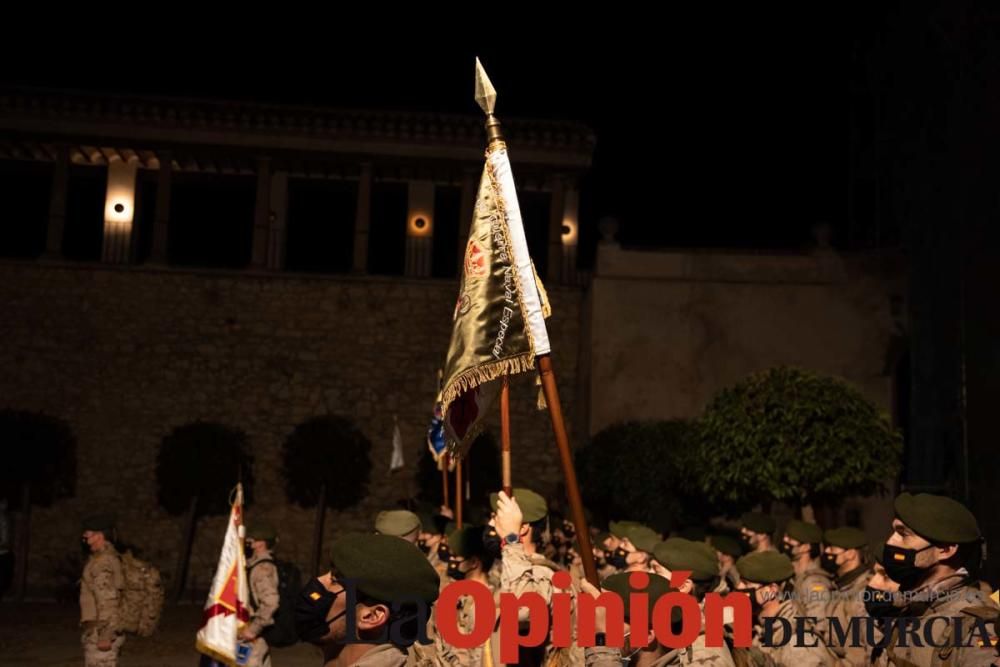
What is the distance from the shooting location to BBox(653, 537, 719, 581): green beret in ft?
14.9

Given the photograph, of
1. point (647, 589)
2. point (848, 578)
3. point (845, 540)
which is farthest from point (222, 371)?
point (647, 589)

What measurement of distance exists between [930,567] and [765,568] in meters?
1.46

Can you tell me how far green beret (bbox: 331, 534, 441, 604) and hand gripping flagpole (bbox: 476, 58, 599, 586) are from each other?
69cm

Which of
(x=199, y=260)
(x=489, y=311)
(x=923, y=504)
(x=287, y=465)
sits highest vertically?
(x=199, y=260)

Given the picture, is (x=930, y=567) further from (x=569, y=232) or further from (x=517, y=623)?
(x=569, y=232)

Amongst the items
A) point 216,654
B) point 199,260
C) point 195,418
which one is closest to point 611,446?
point 195,418

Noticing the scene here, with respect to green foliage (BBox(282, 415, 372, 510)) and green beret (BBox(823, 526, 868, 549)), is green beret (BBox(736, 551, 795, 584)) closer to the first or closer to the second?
green beret (BBox(823, 526, 868, 549))

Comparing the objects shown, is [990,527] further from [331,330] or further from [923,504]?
[331,330]

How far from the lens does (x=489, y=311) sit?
4.17m

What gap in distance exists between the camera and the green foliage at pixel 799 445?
11391 millimetres

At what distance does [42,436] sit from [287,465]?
5081 millimetres

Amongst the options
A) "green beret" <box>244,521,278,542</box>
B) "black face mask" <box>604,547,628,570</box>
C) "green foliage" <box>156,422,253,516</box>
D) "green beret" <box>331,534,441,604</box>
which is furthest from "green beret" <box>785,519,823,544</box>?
"green foliage" <box>156,422,253,516</box>

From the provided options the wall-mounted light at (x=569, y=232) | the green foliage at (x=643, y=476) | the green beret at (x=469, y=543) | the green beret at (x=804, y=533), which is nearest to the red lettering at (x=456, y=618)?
the green beret at (x=469, y=543)

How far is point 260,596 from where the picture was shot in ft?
23.1
